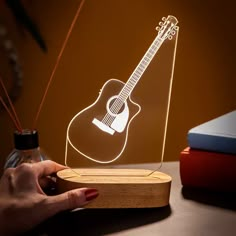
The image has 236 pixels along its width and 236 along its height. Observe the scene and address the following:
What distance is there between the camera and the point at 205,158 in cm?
67

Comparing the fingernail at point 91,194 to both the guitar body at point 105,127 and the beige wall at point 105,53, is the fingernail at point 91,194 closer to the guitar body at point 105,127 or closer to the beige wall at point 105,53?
the guitar body at point 105,127

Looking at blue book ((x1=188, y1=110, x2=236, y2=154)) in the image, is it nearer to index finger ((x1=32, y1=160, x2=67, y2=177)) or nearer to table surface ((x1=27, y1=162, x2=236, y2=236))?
table surface ((x1=27, y1=162, x2=236, y2=236))

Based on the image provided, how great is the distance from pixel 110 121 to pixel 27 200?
18 centimetres

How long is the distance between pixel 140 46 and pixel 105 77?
4.5 inches

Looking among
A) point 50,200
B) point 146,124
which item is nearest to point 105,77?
point 146,124

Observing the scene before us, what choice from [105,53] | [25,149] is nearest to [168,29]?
[25,149]

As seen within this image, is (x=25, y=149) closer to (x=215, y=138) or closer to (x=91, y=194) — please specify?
(x=91, y=194)

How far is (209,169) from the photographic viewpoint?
2.20 feet

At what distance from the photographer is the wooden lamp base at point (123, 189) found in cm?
62

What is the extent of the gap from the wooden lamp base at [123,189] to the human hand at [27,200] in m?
0.02

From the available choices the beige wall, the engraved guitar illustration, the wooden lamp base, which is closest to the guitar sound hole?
the engraved guitar illustration

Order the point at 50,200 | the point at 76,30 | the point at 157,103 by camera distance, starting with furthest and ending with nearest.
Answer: the point at 76,30 < the point at 157,103 < the point at 50,200

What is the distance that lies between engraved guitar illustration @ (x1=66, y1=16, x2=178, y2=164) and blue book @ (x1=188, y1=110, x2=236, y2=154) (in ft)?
0.32

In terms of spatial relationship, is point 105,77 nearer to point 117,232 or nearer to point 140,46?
point 140,46
